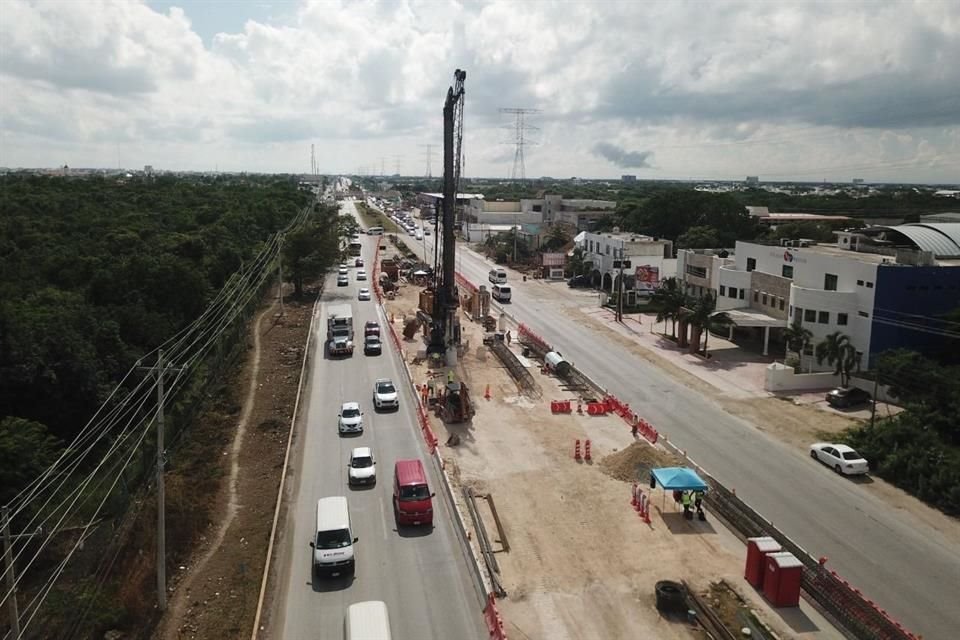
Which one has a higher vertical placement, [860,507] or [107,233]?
[107,233]

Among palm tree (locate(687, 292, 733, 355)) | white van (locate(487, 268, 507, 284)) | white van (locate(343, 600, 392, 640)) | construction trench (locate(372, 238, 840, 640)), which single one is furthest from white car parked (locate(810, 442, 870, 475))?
white van (locate(487, 268, 507, 284))

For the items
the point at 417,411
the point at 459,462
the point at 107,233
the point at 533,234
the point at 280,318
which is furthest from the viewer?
the point at 533,234

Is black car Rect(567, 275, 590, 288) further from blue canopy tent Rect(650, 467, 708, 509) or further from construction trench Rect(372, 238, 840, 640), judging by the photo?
blue canopy tent Rect(650, 467, 708, 509)

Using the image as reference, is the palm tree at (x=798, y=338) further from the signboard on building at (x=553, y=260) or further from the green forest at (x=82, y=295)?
the signboard on building at (x=553, y=260)

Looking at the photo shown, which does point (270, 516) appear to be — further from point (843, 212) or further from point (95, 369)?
point (843, 212)

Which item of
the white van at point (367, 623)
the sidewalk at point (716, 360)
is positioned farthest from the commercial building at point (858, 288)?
the white van at point (367, 623)

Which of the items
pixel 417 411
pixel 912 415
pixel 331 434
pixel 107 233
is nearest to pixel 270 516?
pixel 331 434
